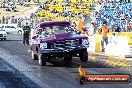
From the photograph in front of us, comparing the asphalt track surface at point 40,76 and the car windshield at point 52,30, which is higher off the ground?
the car windshield at point 52,30

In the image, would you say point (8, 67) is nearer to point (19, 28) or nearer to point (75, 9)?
point (75, 9)

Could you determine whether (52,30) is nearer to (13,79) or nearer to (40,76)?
(40,76)

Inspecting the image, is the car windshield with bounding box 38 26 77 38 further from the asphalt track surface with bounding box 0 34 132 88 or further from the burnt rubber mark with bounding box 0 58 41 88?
the burnt rubber mark with bounding box 0 58 41 88

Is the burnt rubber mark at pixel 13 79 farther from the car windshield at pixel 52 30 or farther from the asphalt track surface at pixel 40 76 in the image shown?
the car windshield at pixel 52 30

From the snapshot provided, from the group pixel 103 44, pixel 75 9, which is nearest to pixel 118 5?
pixel 75 9

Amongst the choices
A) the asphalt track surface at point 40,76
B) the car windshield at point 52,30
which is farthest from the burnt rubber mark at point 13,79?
the car windshield at point 52,30

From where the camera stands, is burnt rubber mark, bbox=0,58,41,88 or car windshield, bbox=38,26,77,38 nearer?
burnt rubber mark, bbox=0,58,41,88

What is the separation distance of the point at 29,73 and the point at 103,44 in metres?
11.2

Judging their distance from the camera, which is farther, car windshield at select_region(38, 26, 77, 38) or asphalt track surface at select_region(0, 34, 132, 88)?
car windshield at select_region(38, 26, 77, 38)

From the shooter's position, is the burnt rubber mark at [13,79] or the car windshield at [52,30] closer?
the burnt rubber mark at [13,79]

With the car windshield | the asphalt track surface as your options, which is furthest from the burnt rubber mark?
the car windshield

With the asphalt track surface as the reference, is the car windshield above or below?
above

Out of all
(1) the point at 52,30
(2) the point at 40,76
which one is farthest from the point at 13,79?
(1) the point at 52,30

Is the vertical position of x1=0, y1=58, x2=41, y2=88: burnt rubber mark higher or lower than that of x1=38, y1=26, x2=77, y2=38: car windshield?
lower
